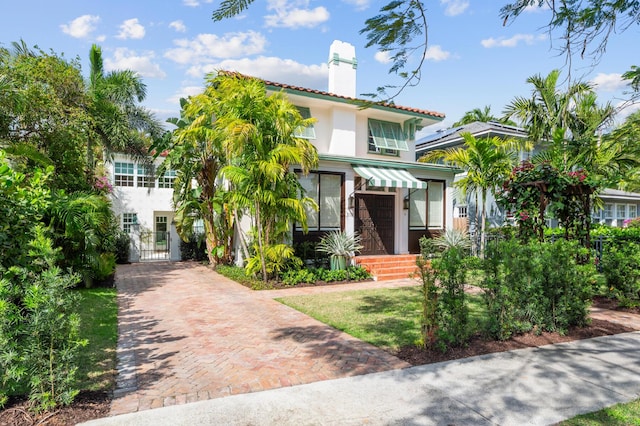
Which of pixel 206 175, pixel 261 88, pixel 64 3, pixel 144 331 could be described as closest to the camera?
pixel 64 3

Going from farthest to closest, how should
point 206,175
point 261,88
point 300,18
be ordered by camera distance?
point 206,175 → point 261,88 → point 300,18

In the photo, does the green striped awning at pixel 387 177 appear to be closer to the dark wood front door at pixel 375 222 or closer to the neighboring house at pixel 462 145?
the dark wood front door at pixel 375 222

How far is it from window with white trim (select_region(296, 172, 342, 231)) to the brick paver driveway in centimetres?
546

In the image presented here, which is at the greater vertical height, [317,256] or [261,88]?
[261,88]

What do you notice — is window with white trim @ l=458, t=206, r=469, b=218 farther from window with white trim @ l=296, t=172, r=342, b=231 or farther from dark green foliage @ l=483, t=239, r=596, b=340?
dark green foliage @ l=483, t=239, r=596, b=340

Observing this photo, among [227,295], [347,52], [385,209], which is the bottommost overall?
[227,295]

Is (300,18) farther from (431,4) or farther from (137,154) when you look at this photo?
(137,154)

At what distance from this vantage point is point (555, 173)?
10711mm

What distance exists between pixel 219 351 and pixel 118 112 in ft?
59.2

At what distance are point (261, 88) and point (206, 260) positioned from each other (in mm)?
10928

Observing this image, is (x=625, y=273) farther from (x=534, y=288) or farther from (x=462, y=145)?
(x=462, y=145)

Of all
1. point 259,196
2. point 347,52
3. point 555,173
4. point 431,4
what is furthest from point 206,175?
point 431,4

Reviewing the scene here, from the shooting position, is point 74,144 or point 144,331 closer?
point 144,331

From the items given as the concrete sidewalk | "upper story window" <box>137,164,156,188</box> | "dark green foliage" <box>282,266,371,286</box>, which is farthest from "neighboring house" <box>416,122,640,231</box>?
"upper story window" <box>137,164,156,188</box>
